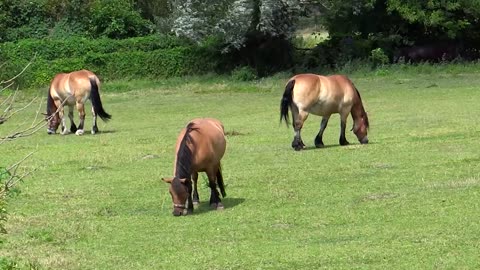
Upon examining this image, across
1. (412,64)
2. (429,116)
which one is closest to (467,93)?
(429,116)

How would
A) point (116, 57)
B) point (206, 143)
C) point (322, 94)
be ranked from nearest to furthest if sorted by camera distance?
1. point (206, 143)
2. point (322, 94)
3. point (116, 57)

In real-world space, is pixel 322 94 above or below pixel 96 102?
above

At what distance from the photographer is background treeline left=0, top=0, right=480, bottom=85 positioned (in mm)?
39656

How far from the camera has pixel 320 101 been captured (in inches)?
730

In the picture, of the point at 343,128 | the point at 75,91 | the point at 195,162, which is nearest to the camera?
the point at 195,162

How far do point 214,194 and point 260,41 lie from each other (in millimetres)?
30828

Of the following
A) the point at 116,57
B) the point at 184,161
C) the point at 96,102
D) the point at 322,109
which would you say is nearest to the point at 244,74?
the point at 116,57

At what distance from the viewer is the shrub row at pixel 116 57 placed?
40969mm

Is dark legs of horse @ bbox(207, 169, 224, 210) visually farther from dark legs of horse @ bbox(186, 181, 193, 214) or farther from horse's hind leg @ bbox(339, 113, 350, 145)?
horse's hind leg @ bbox(339, 113, 350, 145)

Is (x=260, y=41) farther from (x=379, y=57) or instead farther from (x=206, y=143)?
(x=206, y=143)

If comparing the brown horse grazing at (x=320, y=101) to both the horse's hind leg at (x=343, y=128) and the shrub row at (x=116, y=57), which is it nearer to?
the horse's hind leg at (x=343, y=128)

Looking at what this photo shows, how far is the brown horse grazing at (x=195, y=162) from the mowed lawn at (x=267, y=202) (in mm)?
228

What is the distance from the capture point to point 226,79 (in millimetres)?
40781

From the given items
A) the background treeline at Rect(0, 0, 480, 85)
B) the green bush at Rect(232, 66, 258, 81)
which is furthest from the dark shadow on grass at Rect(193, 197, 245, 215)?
the green bush at Rect(232, 66, 258, 81)
